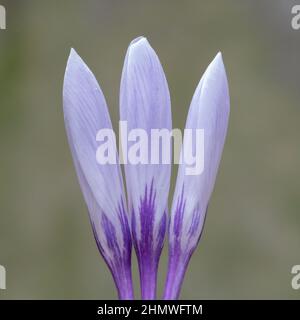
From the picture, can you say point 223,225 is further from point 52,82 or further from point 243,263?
point 52,82

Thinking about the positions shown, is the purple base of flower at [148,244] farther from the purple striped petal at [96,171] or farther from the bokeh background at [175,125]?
the bokeh background at [175,125]

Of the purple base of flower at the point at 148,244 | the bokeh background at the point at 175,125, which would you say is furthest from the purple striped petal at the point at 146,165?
the bokeh background at the point at 175,125

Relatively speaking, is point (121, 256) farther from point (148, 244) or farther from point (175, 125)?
point (175, 125)

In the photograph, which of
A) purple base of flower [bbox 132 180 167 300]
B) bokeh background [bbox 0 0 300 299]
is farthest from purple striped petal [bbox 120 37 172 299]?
bokeh background [bbox 0 0 300 299]

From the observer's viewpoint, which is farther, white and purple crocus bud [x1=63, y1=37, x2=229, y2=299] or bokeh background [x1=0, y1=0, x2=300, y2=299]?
bokeh background [x1=0, y1=0, x2=300, y2=299]

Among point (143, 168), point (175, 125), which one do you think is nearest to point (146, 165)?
point (143, 168)

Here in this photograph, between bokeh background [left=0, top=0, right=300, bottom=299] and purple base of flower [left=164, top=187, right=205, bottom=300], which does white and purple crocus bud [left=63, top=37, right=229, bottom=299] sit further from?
bokeh background [left=0, top=0, right=300, bottom=299]
